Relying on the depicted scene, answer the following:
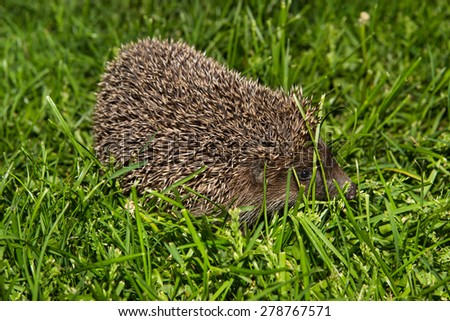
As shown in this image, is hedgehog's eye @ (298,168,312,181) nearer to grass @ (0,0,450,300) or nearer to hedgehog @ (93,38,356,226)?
hedgehog @ (93,38,356,226)

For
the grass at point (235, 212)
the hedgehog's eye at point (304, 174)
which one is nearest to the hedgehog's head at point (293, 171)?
the hedgehog's eye at point (304, 174)

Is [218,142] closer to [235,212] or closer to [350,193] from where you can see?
[235,212]

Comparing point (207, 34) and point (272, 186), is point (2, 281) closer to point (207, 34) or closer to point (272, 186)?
point (272, 186)

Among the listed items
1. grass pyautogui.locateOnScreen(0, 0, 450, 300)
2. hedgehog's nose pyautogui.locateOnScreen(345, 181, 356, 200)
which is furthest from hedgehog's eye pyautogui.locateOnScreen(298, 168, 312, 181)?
hedgehog's nose pyautogui.locateOnScreen(345, 181, 356, 200)

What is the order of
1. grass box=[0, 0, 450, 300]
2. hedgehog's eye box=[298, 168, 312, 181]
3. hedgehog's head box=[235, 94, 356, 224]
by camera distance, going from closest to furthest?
grass box=[0, 0, 450, 300], hedgehog's head box=[235, 94, 356, 224], hedgehog's eye box=[298, 168, 312, 181]

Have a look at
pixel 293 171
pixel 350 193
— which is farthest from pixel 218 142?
pixel 350 193

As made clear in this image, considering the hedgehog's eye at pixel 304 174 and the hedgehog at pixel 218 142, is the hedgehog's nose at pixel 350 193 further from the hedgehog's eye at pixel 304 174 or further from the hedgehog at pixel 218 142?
the hedgehog's eye at pixel 304 174

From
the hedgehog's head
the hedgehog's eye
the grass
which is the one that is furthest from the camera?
the hedgehog's eye
